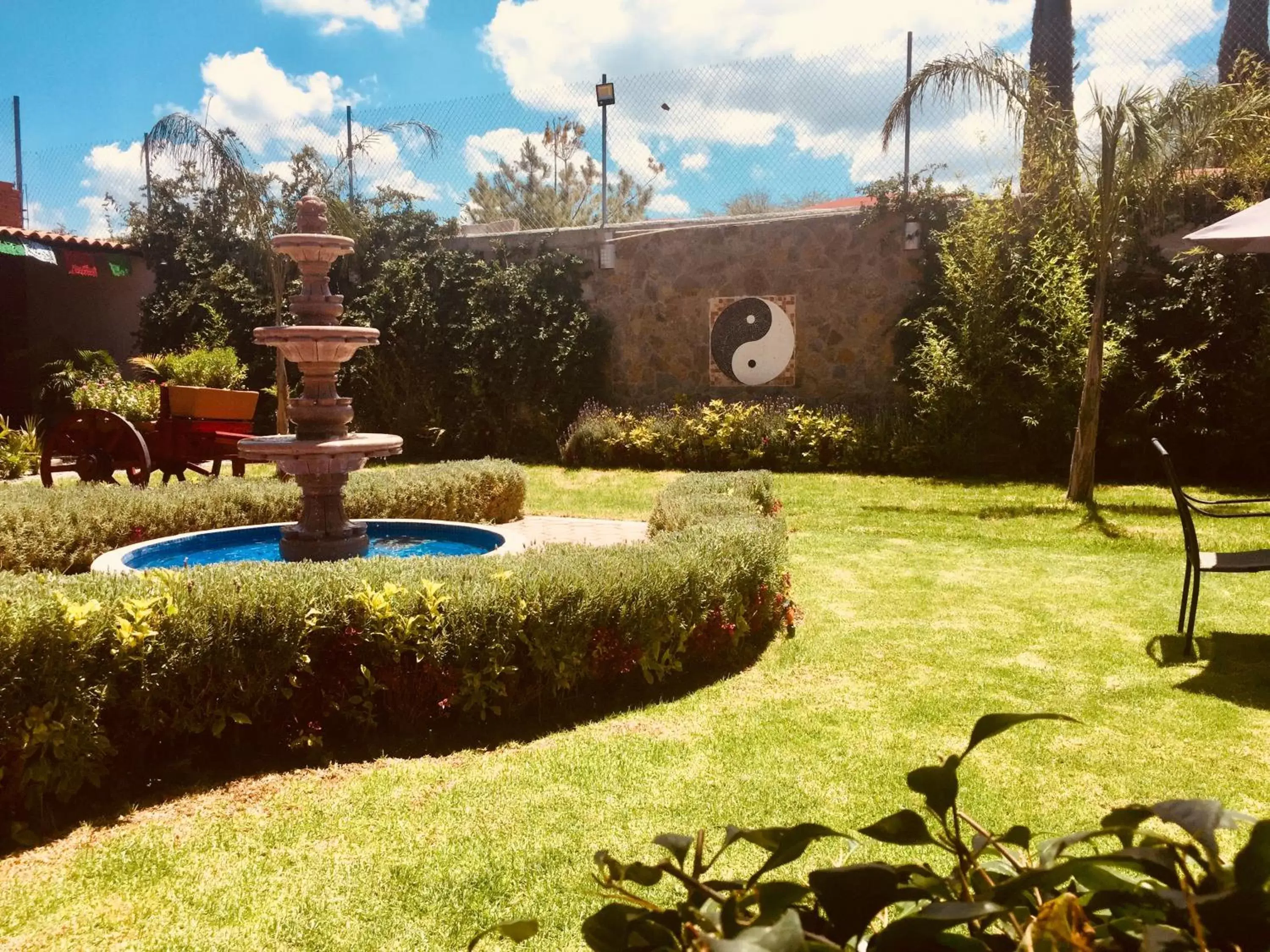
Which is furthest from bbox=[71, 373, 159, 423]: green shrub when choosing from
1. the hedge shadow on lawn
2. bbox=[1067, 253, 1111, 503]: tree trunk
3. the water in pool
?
bbox=[1067, 253, 1111, 503]: tree trunk

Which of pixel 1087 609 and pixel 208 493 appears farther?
pixel 208 493

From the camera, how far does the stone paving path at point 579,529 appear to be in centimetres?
745

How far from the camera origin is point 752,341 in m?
12.3

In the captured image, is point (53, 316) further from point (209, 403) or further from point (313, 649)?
point (313, 649)

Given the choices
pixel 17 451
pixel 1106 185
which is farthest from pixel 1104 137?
pixel 17 451

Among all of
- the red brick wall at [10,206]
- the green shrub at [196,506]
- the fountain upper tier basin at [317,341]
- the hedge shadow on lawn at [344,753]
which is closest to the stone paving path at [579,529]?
the green shrub at [196,506]

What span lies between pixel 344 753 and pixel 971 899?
331 centimetres

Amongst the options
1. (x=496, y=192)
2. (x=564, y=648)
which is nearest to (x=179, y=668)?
(x=564, y=648)

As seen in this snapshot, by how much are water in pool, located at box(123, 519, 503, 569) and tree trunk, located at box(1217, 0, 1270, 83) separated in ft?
39.3

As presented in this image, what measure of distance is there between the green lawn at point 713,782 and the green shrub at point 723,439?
556 centimetres

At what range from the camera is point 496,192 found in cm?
2716

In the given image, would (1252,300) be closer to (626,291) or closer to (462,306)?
(626,291)

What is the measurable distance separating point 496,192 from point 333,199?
14412 millimetres

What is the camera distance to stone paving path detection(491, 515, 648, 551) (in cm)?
745
